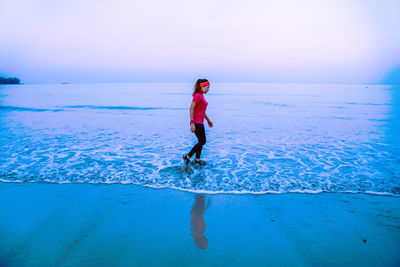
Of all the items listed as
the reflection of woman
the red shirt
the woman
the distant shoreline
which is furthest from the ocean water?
the distant shoreline

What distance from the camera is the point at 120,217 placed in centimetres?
357

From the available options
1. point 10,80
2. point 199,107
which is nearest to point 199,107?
point 199,107

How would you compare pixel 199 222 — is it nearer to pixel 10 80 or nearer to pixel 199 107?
pixel 199 107

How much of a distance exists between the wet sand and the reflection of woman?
1 cm

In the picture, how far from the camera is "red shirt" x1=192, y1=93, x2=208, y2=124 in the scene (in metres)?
5.33

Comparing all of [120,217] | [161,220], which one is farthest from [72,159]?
[161,220]

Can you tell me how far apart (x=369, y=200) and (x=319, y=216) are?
4.52 ft

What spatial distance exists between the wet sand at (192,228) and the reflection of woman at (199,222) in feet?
0.04

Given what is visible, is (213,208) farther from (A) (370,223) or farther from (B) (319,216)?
(A) (370,223)

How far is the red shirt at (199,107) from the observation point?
5330 millimetres

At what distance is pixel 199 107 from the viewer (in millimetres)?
5480

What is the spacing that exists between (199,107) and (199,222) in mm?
2830

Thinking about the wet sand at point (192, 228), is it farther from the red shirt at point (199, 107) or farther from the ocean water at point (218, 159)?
the red shirt at point (199, 107)

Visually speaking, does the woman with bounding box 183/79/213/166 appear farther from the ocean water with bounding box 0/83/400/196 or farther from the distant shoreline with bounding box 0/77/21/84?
the distant shoreline with bounding box 0/77/21/84
